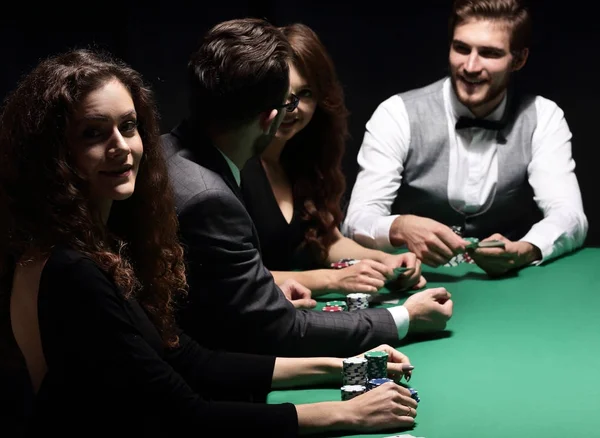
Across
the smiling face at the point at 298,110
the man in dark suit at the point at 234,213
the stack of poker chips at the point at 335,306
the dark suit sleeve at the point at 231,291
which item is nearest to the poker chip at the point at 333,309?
the stack of poker chips at the point at 335,306

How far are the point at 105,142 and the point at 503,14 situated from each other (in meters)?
2.60

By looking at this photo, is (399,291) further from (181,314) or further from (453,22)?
(453,22)

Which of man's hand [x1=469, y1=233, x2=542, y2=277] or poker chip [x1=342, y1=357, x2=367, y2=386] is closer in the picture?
poker chip [x1=342, y1=357, x2=367, y2=386]

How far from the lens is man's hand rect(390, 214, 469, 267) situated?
11.3ft

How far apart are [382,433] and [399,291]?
1.20m

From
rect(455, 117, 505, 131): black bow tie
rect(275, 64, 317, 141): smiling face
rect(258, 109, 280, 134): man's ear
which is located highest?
rect(455, 117, 505, 131): black bow tie

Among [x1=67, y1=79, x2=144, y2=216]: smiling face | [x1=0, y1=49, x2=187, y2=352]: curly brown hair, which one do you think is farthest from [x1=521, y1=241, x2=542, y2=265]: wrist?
[x1=67, y1=79, x2=144, y2=216]: smiling face

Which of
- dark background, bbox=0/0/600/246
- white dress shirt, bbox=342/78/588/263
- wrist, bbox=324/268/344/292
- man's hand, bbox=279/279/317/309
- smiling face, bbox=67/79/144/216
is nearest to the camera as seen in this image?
smiling face, bbox=67/79/144/216

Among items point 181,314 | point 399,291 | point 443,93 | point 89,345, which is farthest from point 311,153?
point 89,345

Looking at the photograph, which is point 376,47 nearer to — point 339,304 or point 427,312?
point 339,304

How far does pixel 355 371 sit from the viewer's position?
2311 mm

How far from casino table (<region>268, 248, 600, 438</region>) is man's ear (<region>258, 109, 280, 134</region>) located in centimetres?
72

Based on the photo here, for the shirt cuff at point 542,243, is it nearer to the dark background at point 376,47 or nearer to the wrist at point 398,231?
the wrist at point 398,231

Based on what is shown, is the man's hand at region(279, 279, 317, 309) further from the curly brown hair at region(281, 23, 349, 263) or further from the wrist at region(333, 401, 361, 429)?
the wrist at region(333, 401, 361, 429)
